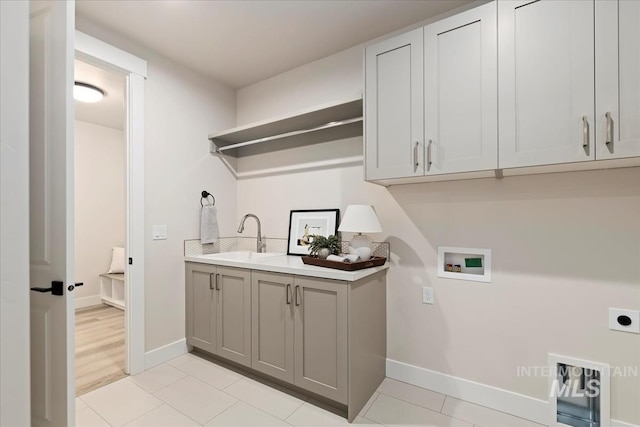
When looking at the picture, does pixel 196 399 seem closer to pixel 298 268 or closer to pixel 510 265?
pixel 298 268

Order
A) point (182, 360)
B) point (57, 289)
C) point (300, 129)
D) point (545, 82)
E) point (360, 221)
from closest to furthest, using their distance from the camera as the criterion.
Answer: point (57, 289)
point (545, 82)
point (360, 221)
point (182, 360)
point (300, 129)

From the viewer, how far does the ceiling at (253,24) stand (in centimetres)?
195

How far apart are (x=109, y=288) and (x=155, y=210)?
2.54 m

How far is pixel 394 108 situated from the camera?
1851mm

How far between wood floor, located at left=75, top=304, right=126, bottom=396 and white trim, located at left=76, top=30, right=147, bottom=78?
2.34 m

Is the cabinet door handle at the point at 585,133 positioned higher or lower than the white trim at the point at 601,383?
higher

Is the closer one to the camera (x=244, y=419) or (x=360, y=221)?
(x=244, y=419)

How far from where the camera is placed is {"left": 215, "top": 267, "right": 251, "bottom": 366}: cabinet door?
7.33 ft

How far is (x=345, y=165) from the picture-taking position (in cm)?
245

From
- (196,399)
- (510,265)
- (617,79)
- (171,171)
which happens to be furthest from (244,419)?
(617,79)

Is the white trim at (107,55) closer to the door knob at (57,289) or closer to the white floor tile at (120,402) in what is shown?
the door knob at (57,289)

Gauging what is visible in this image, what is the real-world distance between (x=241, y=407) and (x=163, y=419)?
1.49ft

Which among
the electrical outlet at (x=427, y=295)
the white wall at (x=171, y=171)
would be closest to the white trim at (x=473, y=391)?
the electrical outlet at (x=427, y=295)

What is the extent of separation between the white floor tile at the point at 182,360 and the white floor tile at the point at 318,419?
1.18 meters
